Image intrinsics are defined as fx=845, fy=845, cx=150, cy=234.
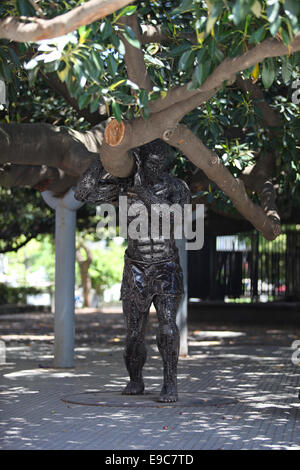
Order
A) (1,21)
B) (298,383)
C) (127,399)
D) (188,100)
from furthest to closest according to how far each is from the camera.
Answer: (298,383) → (127,399) → (188,100) → (1,21)

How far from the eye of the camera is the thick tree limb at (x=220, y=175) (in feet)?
24.1

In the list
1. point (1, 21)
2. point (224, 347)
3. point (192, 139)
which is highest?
point (1, 21)

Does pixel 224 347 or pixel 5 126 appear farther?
pixel 224 347

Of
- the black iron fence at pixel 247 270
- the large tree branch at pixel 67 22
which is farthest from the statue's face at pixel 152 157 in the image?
the black iron fence at pixel 247 270

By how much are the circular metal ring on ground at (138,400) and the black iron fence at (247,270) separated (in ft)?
50.7

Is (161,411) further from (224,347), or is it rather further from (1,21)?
(224,347)

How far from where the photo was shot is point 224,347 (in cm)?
1703

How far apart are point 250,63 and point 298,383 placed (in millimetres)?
6522

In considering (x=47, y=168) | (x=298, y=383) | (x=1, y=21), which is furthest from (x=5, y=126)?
(x=298, y=383)

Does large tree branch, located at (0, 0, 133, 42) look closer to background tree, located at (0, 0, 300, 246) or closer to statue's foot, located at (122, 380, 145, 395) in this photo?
background tree, located at (0, 0, 300, 246)

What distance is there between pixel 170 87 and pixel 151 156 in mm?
2081

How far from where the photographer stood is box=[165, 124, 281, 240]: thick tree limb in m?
7.34

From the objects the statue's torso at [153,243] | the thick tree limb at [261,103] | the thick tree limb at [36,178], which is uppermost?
the thick tree limb at [261,103]

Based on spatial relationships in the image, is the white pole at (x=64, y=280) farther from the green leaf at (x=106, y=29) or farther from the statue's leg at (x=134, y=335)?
the green leaf at (x=106, y=29)
